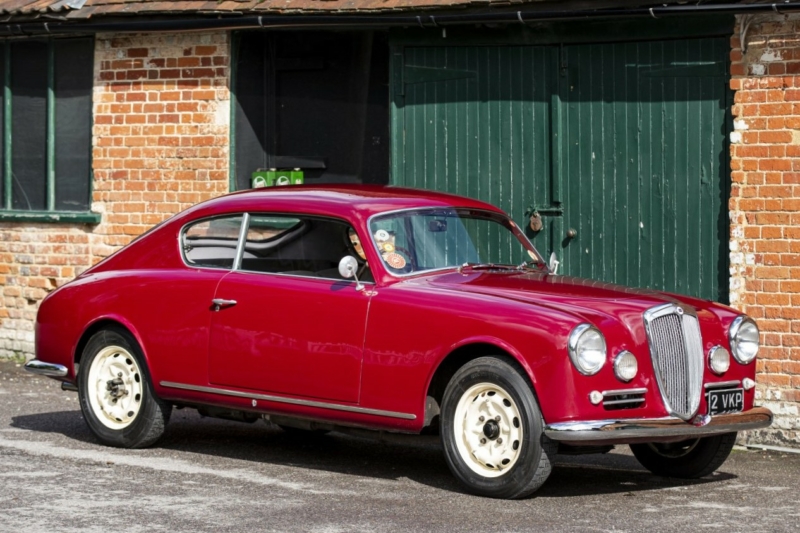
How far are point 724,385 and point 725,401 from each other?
9 centimetres

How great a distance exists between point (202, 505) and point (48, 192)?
722 centimetres

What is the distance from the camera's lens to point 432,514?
7102 mm

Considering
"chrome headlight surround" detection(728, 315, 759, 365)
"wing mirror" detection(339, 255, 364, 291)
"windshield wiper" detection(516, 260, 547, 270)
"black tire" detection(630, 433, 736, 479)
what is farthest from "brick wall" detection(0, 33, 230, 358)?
"chrome headlight surround" detection(728, 315, 759, 365)

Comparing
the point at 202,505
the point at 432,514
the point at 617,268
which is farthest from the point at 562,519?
the point at 617,268

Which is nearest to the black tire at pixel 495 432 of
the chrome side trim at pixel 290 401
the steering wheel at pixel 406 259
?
the chrome side trim at pixel 290 401

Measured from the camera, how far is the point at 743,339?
8.02 metres

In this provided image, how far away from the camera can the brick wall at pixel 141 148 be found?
41.9ft

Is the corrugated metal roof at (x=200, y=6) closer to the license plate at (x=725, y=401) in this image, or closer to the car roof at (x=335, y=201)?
the car roof at (x=335, y=201)

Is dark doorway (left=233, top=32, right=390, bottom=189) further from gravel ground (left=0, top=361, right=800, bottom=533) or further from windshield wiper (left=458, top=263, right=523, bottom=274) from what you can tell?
windshield wiper (left=458, top=263, right=523, bottom=274)

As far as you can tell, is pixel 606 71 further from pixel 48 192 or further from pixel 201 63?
pixel 48 192

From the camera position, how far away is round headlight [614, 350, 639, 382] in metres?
7.36

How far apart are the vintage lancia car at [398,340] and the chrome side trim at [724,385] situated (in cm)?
2

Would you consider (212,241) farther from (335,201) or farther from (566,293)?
(566,293)

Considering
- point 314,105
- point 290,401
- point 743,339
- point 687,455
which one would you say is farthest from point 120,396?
point 314,105
